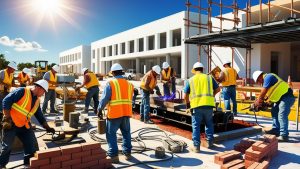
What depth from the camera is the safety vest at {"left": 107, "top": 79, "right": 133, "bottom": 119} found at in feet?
15.0

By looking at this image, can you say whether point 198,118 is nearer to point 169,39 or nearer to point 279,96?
point 279,96

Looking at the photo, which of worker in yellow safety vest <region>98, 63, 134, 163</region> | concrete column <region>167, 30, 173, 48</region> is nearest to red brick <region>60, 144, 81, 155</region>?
worker in yellow safety vest <region>98, 63, 134, 163</region>

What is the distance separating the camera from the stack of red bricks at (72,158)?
3.76 m

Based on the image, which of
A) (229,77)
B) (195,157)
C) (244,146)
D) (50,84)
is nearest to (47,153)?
(195,157)

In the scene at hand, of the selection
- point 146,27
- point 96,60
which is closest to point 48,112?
point 146,27

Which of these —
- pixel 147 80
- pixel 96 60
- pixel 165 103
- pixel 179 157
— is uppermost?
pixel 96 60

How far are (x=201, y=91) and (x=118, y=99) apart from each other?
1.68 m

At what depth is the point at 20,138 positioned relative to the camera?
13.5ft

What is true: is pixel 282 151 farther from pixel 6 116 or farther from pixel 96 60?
pixel 96 60

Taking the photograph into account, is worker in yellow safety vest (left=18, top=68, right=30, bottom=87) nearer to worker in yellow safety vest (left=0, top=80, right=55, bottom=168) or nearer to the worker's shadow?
worker in yellow safety vest (left=0, top=80, right=55, bottom=168)

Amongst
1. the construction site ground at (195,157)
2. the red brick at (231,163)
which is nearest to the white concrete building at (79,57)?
the construction site ground at (195,157)

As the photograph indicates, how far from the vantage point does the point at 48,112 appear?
9.84 metres

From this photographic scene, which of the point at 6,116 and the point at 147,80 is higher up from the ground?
the point at 147,80

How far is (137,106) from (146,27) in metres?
27.3
